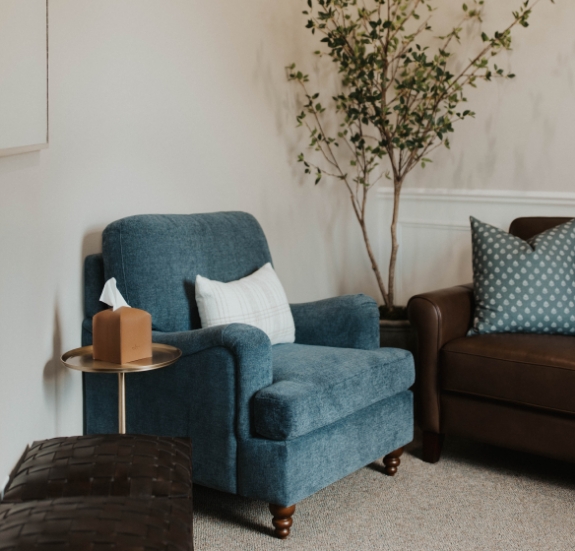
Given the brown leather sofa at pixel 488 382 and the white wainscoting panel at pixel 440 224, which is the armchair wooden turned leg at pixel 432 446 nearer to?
the brown leather sofa at pixel 488 382

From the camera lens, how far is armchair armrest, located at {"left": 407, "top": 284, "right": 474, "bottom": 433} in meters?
2.70

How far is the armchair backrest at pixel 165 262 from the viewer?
2.44 meters

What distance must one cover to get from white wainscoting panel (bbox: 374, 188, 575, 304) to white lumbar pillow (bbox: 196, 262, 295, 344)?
1.29 m

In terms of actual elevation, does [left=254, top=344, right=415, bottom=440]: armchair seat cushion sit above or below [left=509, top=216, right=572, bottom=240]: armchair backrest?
below

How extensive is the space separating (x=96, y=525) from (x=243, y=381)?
103 centimetres

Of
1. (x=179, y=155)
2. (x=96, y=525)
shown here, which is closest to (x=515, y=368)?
(x=179, y=155)

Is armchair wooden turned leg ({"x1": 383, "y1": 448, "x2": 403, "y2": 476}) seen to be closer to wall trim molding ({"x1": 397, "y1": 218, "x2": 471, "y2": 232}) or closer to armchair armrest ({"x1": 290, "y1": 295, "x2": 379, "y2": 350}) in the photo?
armchair armrest ({"x1": 290, "y1": 295, "x2": 379, "y2": 350})

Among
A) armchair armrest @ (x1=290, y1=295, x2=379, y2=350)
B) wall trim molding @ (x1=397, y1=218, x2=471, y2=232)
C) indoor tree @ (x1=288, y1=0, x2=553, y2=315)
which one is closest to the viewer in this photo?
armchair armrest @ (x1=290, y1=295, x2=379, y2=350)

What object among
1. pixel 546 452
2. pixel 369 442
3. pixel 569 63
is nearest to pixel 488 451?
pixel 546 452

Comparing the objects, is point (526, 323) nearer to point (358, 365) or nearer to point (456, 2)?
point (358, 365)

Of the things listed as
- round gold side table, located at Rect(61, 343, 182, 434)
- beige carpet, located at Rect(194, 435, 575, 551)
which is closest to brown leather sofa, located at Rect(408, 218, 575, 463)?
beige carpet, located at Rect(194, 435, 575, 551)

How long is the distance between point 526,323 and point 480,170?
3.60 ft

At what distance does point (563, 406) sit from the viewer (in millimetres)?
2426

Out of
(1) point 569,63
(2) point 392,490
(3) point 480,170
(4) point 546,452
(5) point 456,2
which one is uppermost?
(5) point 456,2
